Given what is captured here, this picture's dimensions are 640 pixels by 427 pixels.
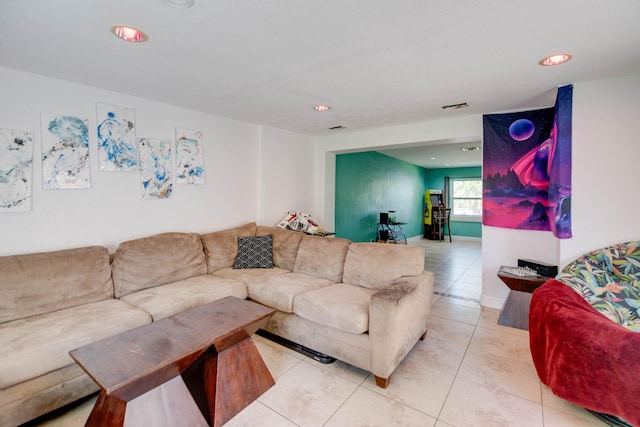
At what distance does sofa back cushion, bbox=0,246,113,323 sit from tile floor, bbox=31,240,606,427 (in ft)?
2.56

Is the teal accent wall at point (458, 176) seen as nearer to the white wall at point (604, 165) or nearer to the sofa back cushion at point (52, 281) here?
the white wall at point (604, 165)

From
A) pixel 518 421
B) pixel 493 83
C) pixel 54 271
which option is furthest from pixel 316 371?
pixel 493 83

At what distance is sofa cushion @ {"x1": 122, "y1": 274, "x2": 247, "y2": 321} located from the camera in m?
2.25

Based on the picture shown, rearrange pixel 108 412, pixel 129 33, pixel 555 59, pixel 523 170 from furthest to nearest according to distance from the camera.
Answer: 1. pixel 523 170
2. pixel 555 59
3. pixel 129 33
4. pixel 108 412

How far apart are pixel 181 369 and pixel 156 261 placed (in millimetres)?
1476

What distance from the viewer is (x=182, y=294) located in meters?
2.46

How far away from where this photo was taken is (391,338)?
1.95 m

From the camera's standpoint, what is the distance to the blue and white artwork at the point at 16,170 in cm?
220

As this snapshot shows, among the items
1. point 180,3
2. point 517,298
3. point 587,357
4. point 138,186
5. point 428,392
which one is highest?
point 180,3

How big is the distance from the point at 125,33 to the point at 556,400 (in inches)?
139

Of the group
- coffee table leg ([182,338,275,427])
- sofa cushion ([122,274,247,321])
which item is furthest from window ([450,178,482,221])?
coffee table leg ([182,338,275,427])

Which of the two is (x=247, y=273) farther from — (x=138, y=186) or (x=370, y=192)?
(x=370, y=192)

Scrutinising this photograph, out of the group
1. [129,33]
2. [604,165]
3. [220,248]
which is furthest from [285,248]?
[604,165]

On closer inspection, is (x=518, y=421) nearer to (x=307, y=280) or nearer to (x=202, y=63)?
(x=307, y=280)
